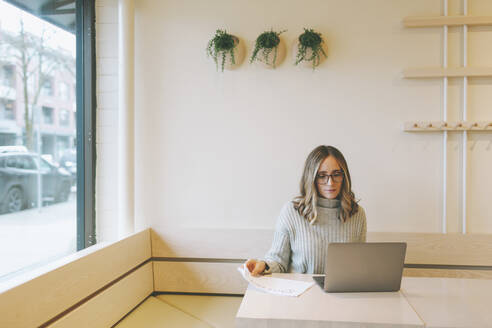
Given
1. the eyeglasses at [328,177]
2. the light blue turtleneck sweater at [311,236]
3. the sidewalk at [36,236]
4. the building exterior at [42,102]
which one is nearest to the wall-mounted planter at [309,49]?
the eyeglasses at [328,177]

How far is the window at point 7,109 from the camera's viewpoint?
1.82 meters

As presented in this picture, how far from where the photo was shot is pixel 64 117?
2.38m

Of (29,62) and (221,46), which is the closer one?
(29,62)

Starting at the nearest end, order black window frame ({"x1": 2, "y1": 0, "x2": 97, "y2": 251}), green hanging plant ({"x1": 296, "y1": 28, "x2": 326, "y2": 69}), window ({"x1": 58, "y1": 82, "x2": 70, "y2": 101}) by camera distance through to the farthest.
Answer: window ({"x1": 58, "y1": 82, "x2": 70, "y2": 101}) → green hanging plant ({"x1": 296, "y1": 28, "x2": 326, "y2": 69}) → black window frame ({"x1": 2, "y1": 0, "x2": 97, "y2": 251})

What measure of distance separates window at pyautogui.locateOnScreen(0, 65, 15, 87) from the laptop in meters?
1.67

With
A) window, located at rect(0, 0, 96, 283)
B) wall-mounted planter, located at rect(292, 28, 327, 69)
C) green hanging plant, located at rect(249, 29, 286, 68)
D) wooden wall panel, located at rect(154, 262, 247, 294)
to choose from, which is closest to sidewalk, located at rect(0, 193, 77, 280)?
window, located at rect(0, 0, 96, 283)

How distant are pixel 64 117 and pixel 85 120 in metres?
0.25

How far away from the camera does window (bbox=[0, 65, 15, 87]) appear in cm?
182

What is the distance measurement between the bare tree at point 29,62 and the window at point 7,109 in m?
0.09

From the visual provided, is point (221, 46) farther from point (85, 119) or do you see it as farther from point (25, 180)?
point (25, 180)

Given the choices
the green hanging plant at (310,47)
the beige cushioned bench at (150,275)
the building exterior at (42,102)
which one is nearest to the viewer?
the beige cushioned bench at (150,275)

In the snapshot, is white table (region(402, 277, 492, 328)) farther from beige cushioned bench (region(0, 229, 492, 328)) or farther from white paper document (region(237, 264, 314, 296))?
beige cushioned bench (region(0, 229, 492, 328))

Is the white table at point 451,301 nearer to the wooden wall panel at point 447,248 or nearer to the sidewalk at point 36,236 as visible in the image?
the wooden wall panel at point 447,248

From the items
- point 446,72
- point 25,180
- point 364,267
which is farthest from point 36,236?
point 446,72
